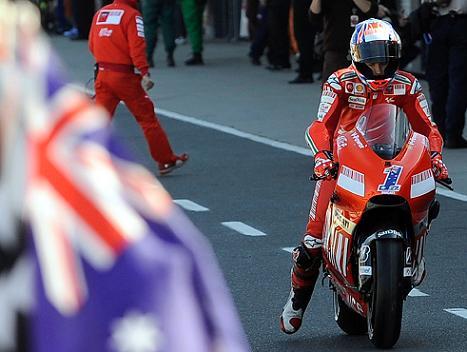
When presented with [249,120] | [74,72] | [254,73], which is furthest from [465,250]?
[74,72]

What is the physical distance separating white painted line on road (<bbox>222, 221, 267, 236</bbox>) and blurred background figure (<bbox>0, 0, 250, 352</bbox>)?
8306mm

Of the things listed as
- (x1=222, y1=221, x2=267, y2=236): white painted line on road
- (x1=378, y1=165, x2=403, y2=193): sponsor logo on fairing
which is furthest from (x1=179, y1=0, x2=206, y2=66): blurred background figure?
(x1=378, y1=165, x2=403, y2=193): sponsor logo on fairing

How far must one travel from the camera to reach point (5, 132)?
50.4 inches

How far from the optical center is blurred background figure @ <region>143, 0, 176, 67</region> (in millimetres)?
21844

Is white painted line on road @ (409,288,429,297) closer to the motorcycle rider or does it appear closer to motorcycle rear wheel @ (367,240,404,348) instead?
the motorcycle rider

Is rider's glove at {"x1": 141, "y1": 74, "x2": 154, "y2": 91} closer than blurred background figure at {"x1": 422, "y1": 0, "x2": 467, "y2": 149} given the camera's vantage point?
Yes

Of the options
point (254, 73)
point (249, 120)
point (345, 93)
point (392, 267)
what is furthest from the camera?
point (254, 73)

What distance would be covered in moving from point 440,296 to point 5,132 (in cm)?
646

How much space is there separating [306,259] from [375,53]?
987 millimetres

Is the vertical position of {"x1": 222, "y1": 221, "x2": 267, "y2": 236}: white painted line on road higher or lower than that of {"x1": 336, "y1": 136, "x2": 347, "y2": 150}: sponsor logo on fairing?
lower

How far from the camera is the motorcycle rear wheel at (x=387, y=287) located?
19.3 feet

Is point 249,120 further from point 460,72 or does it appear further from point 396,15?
point 460,72

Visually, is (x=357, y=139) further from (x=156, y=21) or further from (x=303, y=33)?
(x=156, y=21)

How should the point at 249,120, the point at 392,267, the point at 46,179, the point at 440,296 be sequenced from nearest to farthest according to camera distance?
the point at 46,179 < the point at 392,267 < the point at 440,296 < the point at 249,120
